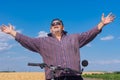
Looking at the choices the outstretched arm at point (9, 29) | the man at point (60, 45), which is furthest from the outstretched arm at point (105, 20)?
the outstretched arm at point (9, 29)

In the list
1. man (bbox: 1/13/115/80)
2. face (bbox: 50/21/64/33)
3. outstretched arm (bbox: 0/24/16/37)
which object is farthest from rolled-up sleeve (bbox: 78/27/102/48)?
outstretched arm (bbox: 0/24/16/37)

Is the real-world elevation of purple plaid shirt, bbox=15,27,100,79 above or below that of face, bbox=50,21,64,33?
below

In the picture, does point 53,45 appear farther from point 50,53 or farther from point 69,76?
point 69,76

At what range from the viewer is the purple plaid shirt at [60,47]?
27.8 ft

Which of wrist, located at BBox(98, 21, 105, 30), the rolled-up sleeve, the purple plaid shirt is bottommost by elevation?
the purple plaid shirt

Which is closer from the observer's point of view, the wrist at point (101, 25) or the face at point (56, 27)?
the face at point (56, 27)

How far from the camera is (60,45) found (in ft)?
28.1

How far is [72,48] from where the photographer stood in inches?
338

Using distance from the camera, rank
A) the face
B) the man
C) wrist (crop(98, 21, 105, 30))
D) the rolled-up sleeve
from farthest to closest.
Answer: wrist (crop(98, 21, 105, 30))
the rolled-up sleeve
the face
the man

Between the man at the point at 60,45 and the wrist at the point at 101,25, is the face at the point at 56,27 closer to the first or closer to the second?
the man at the point at 60,45

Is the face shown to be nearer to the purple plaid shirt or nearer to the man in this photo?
the man

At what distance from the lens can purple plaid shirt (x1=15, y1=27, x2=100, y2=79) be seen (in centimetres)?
847

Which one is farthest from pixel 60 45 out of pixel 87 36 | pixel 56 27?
pixel 87 36

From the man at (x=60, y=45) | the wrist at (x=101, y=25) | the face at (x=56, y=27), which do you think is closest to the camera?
the man at (x=60, y=45)
